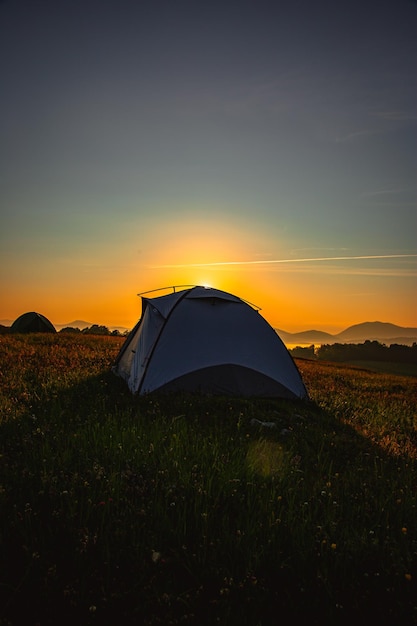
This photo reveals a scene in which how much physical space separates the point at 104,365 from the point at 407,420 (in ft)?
34.8

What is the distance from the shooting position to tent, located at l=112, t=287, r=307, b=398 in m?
11.3

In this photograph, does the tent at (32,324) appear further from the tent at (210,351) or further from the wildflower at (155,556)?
the wildflower at (155,556)

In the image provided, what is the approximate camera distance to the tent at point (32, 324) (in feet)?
116

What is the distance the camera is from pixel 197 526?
4484mm

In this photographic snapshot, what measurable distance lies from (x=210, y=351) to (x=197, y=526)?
23.6ft

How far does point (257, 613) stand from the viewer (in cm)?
353

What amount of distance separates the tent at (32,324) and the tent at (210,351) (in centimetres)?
2550

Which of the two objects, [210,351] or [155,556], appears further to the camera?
[210,351]

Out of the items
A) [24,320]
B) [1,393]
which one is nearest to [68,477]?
[1,393]

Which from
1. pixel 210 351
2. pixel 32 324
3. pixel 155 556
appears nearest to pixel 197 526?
pixel 155 556

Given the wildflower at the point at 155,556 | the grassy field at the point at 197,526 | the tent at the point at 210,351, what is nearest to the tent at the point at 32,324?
the tent at the point at 210,351

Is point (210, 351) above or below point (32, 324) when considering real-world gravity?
below

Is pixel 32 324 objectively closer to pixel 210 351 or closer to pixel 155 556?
pixel 210 351

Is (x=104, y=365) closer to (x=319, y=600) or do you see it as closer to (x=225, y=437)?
(x=225, y=437)
